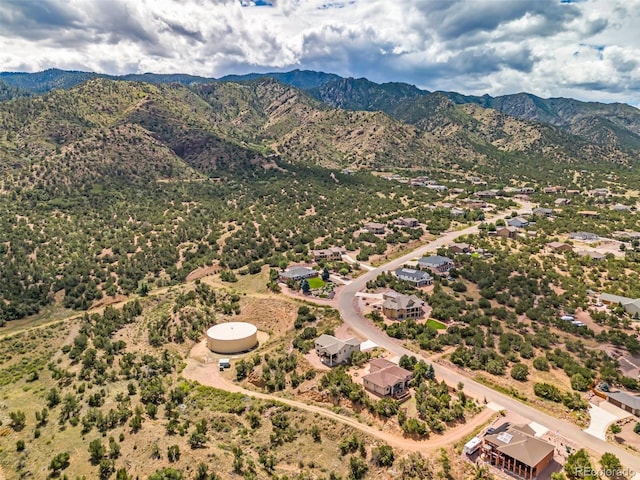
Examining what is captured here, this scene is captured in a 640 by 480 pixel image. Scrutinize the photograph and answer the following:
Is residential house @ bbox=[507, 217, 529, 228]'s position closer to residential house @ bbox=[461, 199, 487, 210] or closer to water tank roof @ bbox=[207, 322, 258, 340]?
residential house @ bbox=[461, 199, 487, 210]

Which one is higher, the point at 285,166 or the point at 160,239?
the point at 285,166

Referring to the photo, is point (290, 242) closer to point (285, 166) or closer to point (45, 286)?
point (45, 286)

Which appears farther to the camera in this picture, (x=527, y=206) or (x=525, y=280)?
(x=527, y=206)

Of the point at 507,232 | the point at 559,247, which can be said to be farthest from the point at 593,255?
the point at 507,232

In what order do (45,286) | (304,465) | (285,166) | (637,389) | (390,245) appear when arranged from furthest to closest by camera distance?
(285,166) → (390,245) → (45,286) → (637,389) → (304,465)

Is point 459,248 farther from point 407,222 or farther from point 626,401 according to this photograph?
point 626,401

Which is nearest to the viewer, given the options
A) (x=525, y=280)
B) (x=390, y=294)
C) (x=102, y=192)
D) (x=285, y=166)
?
(x=390, y=294)

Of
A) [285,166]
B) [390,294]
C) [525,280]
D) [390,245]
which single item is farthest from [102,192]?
[525,280]
